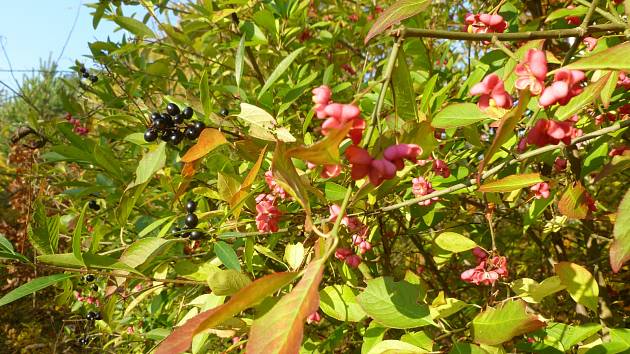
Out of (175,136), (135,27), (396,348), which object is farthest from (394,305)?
(135,27)

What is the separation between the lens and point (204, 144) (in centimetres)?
112

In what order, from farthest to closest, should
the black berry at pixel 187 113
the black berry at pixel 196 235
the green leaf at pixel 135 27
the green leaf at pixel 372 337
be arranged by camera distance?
the green leaf at pixel 135 27 < the black berry at pixel 187 113 < the black berry at pixel 196 235 < the green leaf at pixel 372 337

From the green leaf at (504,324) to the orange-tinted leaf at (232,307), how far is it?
0.58 m

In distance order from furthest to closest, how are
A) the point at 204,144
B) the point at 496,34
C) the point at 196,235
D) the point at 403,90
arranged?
the point at 196,235 → the point at 204,144 → the point at 403,90 → the point at 496,34

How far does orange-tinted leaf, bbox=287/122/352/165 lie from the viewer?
2.17 ft

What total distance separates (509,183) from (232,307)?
0.81m

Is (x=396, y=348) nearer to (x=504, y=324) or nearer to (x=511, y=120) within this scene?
(x=504, y=324)

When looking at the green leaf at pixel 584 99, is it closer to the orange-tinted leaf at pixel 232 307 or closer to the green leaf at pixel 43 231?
the orange-tinted leaf at pixel 232 307

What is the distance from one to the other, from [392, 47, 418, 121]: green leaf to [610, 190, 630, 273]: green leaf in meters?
0.42

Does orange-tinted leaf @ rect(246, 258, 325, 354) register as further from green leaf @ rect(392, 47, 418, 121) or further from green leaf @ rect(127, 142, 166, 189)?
green leaf @ rect(127, 142, 166, 189)

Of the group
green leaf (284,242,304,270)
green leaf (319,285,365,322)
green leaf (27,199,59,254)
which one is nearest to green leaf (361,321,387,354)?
green leaf (319,285,365,322)

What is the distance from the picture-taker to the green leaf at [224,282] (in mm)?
1123

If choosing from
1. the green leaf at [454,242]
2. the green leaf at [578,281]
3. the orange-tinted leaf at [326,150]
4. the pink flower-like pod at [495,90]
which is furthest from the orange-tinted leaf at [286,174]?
the green leaf at [454,242]

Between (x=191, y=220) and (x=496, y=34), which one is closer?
(x=496, y=34)
